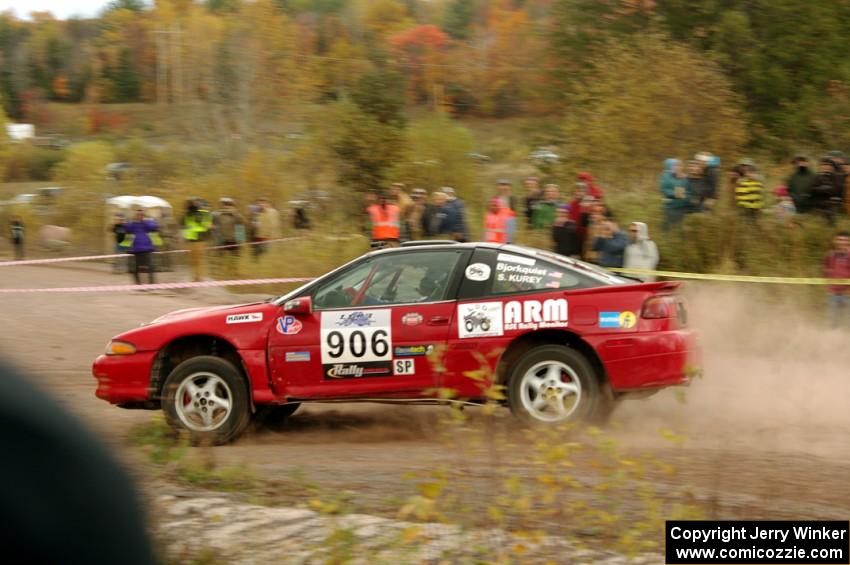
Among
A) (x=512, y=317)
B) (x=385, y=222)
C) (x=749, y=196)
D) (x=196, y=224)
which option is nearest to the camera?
(x=512, y=317)

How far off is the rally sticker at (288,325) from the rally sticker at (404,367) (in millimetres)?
807

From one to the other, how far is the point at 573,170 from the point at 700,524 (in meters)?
19.8

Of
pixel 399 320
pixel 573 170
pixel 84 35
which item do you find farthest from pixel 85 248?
pixel 84 35

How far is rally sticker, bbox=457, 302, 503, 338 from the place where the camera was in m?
8.21

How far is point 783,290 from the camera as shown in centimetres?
1385

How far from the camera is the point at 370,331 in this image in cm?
826

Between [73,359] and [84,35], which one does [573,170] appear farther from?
[84,35]

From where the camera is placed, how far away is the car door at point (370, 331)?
823cm

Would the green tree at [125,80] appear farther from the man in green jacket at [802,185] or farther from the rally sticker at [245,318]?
the rally sticker at [245,318]

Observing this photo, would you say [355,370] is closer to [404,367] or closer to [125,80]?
[404,367]

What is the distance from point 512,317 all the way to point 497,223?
6550mm

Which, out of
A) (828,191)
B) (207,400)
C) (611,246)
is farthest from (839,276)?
(207,400)

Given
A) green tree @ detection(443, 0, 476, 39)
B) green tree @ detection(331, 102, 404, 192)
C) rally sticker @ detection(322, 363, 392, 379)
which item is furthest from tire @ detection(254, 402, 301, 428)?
green tree @ detection(443, 0, 476, 39)

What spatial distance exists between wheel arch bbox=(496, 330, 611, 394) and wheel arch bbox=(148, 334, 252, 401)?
2011 mm
